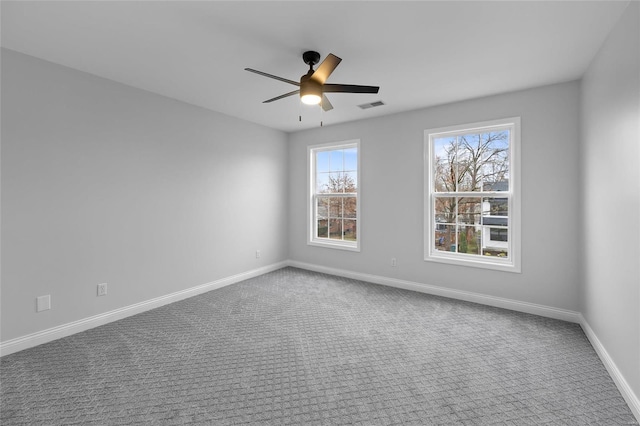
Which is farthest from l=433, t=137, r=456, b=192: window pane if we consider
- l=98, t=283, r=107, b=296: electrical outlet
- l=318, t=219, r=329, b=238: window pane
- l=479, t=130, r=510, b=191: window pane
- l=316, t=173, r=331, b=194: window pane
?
l=98, t=283, r=107, b=296: electrical outlet

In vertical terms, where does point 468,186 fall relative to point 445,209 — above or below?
above

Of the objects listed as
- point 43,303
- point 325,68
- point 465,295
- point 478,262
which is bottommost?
point 465,295

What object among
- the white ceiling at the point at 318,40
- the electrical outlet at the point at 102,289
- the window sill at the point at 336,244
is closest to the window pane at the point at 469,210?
the white ceiling at the point at 318,40

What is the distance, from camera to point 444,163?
13.4 ft

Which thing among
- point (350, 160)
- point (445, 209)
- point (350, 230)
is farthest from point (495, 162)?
point (350, 230)

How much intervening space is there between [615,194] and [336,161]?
361cm

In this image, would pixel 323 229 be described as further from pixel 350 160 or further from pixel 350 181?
pixel 350 160

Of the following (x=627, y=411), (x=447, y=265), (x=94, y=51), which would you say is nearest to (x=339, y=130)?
(x=447, y=265)

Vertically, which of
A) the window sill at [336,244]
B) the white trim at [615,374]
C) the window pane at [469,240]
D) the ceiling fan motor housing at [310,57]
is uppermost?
the ceiling fan motor housing at [310,57]

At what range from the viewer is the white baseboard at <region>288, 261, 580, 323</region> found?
3213 mm

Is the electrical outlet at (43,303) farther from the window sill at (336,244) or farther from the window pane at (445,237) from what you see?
the window pane at (445,237)

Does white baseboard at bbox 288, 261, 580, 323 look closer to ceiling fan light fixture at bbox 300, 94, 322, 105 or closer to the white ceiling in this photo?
the white ceiling

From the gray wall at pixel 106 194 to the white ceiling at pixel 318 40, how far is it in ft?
1.19

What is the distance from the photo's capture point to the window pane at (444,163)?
4.02 metres
